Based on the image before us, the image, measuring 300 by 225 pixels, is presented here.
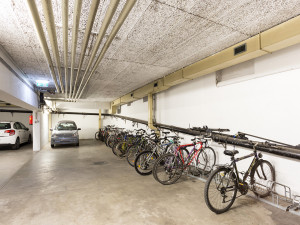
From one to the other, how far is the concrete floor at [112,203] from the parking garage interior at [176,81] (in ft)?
0.06

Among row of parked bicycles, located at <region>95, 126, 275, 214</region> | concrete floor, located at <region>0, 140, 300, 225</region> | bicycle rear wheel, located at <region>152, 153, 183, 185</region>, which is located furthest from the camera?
bicycle rear wheel, located at <region>152, 153, 183, 185</region>

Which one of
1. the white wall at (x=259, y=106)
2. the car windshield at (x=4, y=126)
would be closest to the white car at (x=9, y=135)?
the car windshield at (x=4, y=126)

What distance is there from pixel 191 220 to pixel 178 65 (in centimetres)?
315

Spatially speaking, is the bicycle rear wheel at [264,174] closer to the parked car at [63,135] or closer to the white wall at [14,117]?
the parked car at [63,135]

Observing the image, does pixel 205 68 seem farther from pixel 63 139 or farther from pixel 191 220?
pixel 63 139

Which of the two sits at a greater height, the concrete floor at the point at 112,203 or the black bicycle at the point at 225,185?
the black bicycle at the point at 225,185

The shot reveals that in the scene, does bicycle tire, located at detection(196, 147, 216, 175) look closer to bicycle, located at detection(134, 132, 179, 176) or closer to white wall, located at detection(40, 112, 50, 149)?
bicycle, located at detection(134, 132, 179, 176)

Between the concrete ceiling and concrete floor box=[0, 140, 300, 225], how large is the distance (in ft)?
8.38

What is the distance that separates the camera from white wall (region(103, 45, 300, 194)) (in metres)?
2.56

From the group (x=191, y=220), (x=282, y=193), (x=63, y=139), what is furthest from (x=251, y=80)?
(x=63, y=139)

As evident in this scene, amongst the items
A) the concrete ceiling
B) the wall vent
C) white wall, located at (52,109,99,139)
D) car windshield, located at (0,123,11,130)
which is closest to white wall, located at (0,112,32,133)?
white wall, located at (52,109,99,139)

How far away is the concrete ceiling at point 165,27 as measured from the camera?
6.23ft

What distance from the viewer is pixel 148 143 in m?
4.76

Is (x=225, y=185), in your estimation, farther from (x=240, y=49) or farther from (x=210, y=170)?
(x=240, y=49)
